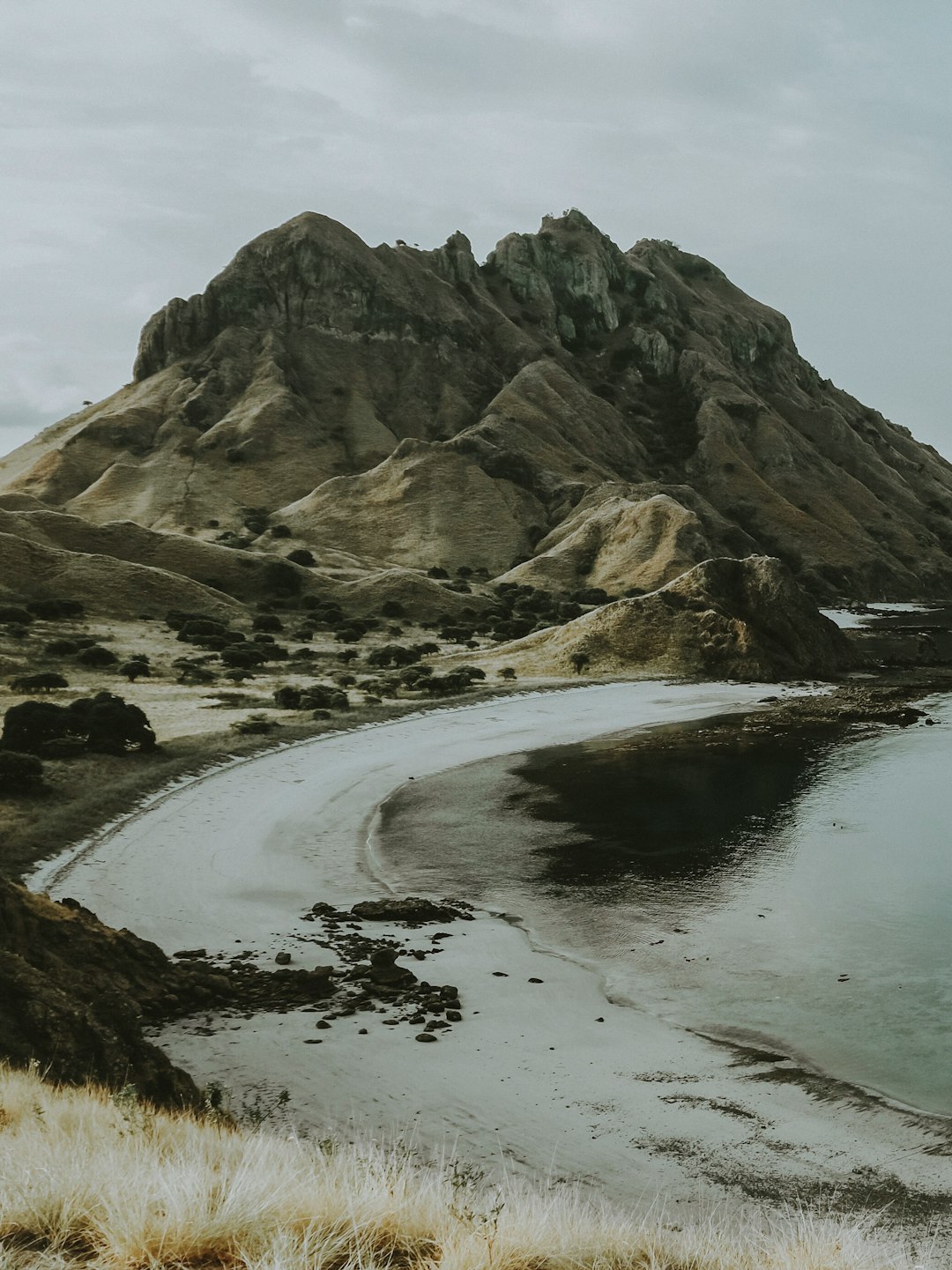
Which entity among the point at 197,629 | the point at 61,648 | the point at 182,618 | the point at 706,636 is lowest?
the point at 706,636

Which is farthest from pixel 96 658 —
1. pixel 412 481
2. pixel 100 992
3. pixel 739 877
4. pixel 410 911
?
pixel 412 481

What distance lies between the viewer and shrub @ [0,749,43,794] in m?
30.3

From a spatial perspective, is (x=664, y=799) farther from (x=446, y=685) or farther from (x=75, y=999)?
(x=446, y=685)

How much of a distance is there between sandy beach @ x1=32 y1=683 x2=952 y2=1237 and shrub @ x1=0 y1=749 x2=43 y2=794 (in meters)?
5.08

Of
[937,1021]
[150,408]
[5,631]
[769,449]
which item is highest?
[150,408]

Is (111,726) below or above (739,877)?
above

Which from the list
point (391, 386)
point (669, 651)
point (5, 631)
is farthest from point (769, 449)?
A: point (5, 631)

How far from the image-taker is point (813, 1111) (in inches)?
571

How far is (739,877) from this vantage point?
2712 centimetres

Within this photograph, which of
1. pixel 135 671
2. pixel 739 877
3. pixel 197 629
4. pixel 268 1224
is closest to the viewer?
pixel 268 1224

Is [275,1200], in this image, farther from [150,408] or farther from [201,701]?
[150,408]

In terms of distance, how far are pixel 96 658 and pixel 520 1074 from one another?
5054 cm

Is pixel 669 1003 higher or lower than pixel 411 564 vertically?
lower

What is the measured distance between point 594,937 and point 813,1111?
805 centimetres
